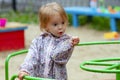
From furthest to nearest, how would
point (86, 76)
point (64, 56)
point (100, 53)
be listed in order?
1. point (100, 53)
2. point (86, 76)
3. point (64, 56)

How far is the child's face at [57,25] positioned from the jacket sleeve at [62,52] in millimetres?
80

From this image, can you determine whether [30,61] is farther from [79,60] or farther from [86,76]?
[79,60]

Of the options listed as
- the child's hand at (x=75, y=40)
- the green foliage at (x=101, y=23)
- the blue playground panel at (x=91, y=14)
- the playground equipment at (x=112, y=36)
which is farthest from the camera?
the green foliage at (x=101, y=23)

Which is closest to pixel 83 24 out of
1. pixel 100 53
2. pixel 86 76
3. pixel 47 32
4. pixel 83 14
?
pixel 83 14

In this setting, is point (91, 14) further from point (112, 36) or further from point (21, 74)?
point (21, 74)

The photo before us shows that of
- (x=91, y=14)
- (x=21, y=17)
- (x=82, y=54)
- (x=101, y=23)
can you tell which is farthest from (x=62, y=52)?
(x=21, y=17)

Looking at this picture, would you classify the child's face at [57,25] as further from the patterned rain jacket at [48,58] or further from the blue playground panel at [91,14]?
the blue playground panel at [91,14]

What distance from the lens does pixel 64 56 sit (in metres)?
2.99

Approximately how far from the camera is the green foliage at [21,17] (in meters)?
10.2

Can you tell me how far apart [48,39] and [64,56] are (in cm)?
18

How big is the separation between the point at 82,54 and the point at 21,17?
158 inches

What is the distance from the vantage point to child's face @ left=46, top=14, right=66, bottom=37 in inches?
117

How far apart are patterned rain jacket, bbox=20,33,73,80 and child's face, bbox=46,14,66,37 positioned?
6 centimetres

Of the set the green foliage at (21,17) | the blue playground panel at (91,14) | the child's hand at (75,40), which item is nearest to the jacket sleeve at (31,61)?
the child's hand at (75,40)
